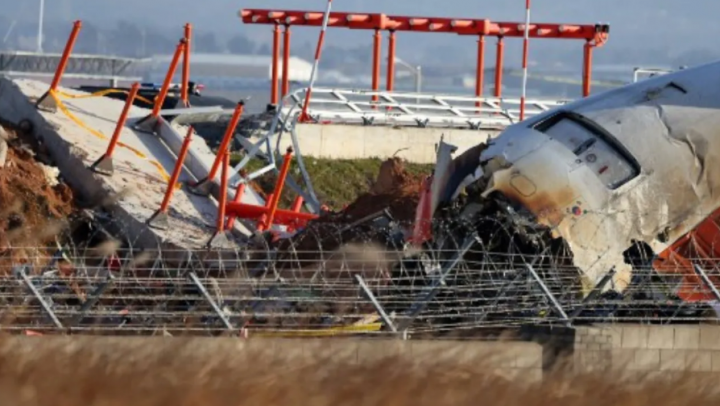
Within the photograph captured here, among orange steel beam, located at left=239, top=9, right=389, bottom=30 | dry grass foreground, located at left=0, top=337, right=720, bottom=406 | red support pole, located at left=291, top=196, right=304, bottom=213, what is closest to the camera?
dry grass foreground, located at left=0, top=337, right=720, bottom=406

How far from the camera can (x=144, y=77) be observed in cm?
10188

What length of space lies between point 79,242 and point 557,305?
8.68 metres

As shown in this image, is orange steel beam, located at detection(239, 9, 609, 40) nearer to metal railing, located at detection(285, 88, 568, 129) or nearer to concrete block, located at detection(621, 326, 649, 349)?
metal railing, located at detection(285, 88, 568, 129)

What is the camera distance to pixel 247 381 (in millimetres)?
9375

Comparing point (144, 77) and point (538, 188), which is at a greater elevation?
point (538, 188)

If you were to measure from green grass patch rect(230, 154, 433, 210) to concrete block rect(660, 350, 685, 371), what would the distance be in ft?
47.3

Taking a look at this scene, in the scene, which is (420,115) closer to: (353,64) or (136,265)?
(136,265)

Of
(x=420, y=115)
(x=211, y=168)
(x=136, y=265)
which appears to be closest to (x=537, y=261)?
(x=136, y=265)

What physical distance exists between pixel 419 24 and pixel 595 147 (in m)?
16.3

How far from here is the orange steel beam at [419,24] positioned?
34.6 m

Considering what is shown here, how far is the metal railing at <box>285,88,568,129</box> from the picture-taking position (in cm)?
3288

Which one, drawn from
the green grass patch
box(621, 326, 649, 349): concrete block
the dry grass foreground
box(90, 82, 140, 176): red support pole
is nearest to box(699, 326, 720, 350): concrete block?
box(621, 326, 649, 349): concrete block

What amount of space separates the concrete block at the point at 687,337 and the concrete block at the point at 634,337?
0.94ft

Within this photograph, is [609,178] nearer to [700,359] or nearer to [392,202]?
[392,202]
